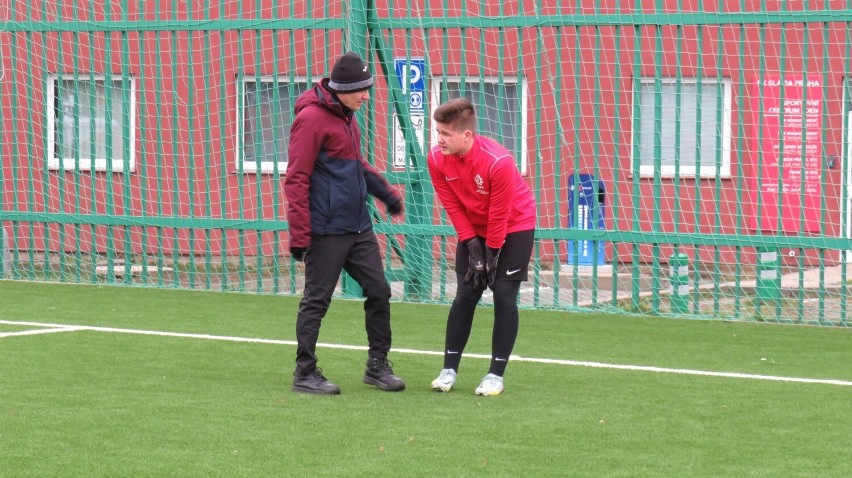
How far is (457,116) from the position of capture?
7.68m

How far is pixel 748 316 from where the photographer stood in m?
12.3

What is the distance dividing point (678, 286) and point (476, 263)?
504cm

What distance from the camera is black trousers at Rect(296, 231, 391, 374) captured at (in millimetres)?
7957

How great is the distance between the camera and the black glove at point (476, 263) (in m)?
7.87

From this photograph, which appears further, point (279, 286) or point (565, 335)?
point (279, 286)

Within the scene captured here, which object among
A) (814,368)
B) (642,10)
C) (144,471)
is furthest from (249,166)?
(144,471)

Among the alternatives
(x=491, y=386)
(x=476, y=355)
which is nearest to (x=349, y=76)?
(x=491, y=386)

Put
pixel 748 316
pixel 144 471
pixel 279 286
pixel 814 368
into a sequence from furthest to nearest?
pixel 279 286 < pixel 748 316 < pixel 814 368 < pixel 144 471

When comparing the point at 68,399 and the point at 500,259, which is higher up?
the point at 500,259

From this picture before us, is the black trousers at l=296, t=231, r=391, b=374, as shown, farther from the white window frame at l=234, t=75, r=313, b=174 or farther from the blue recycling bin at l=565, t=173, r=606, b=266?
the white window frame at l=234, t=75, r=313, b=174

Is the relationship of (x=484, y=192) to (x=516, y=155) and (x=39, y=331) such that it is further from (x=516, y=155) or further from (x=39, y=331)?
(x=516, y=155)

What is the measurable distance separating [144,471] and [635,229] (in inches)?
309

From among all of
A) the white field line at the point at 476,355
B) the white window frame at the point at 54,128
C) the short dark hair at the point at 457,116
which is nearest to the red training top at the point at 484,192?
the short dark hair at the point at 457,116

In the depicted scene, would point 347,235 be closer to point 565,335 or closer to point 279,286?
point 565,335
